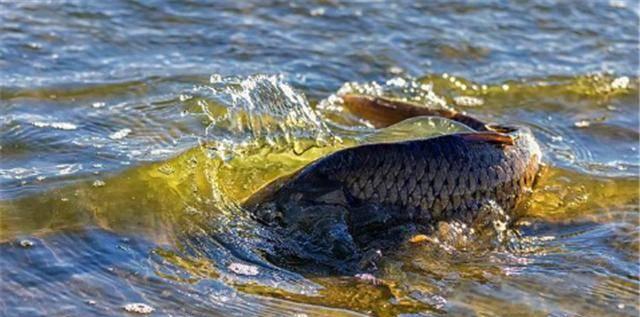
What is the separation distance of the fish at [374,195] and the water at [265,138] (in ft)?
0.49

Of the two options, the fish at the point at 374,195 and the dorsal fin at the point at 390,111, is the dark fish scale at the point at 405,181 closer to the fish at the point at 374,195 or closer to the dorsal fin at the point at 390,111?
the fish at the point at 374,195

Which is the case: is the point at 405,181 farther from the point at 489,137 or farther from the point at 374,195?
the point at 489,137

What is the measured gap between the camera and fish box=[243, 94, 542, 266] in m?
4.91

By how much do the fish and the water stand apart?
5.9 inches

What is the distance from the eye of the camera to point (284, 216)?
495 cm

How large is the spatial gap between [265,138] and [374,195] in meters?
1.09

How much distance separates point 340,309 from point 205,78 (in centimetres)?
308

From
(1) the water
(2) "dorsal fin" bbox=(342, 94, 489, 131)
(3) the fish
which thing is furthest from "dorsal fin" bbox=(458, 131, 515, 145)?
(2) "dorsal fin" bbox=(342, 94, 489, 131)

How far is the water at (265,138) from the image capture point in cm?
451

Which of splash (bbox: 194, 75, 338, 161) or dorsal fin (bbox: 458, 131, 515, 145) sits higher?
dorsal fin (bbox: 458, 131, 515, 145)

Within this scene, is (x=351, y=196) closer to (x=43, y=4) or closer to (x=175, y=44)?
(x=175, y=44)

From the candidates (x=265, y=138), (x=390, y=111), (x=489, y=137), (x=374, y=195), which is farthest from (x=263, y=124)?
(x=489, y=137)

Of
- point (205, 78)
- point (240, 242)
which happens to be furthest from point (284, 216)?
point (205, 78)

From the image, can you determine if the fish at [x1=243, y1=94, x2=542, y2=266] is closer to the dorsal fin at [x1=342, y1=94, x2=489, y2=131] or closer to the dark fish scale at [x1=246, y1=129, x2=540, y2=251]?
the dark fish scale at [x1=246, y1=129, x2=540, y2=251]
